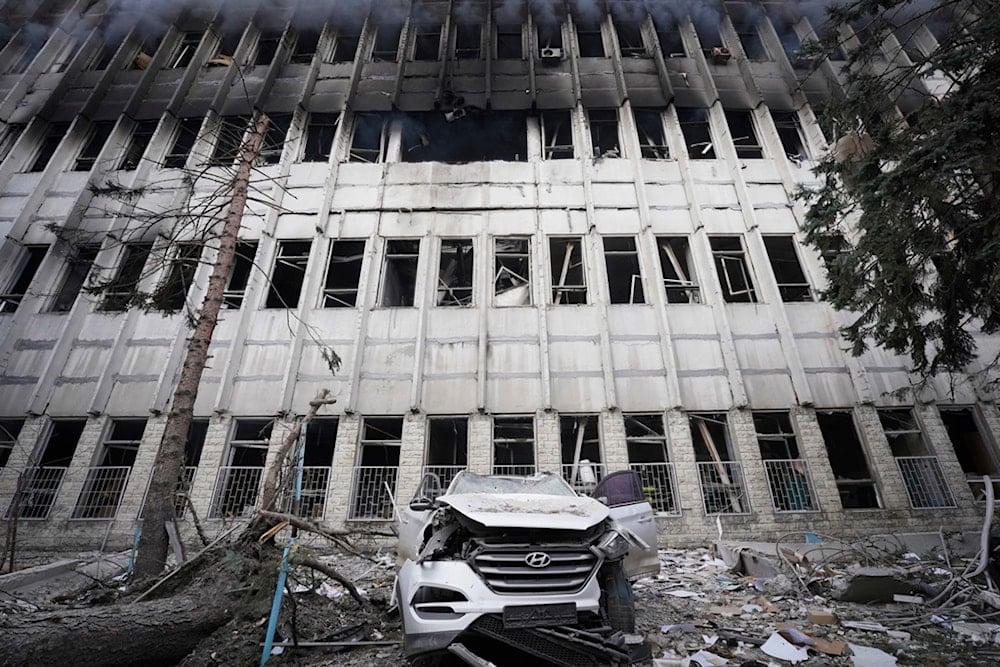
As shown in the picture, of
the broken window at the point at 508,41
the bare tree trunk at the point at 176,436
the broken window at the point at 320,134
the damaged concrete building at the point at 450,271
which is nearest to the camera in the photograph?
the bare tree trunk at the point at 176,436

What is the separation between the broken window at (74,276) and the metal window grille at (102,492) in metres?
5.29

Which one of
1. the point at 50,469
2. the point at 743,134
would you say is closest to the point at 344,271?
the point at 50,469

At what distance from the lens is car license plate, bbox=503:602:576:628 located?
309cm

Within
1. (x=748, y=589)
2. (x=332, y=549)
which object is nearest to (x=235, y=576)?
(x=332, y=549)

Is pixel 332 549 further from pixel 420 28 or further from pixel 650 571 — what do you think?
pixel 420 28

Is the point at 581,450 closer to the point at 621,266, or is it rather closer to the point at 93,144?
the point at 621,266

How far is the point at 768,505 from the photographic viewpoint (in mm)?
10234

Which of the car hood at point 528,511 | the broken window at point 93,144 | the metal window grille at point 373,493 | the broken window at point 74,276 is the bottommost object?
the car hood at point 528,511

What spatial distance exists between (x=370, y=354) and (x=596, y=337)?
6036mm

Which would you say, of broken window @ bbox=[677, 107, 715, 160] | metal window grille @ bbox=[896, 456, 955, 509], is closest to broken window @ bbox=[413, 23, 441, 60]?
broken window @ bbox=[677, 107, 715, 160]

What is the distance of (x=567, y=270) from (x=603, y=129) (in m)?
6.00

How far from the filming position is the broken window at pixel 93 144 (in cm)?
1472

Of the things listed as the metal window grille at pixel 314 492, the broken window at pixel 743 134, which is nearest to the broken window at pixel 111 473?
the metal window grille at pixel 314 492

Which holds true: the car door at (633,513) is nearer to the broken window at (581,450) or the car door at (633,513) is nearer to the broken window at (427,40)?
the broken window at (581,450)
